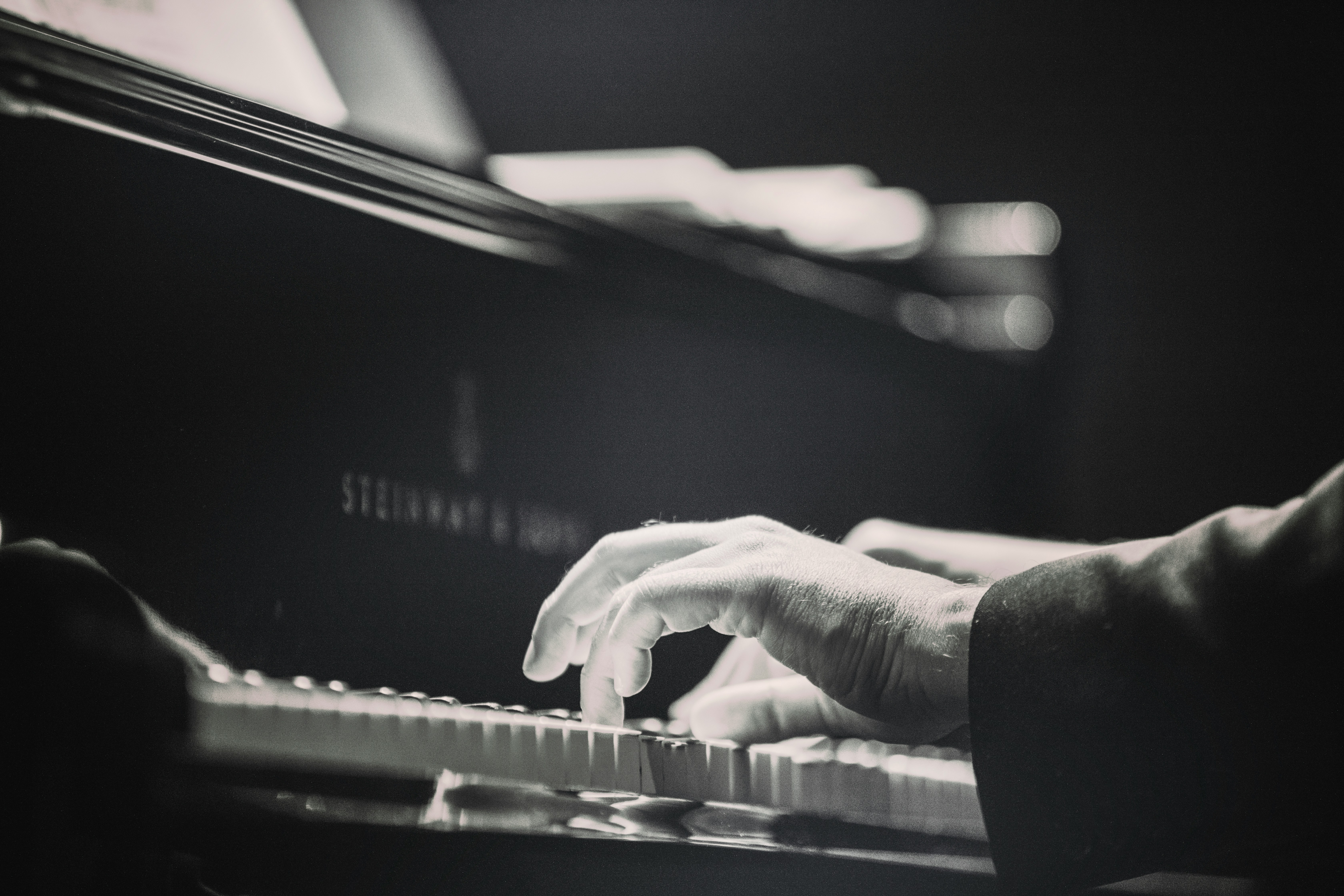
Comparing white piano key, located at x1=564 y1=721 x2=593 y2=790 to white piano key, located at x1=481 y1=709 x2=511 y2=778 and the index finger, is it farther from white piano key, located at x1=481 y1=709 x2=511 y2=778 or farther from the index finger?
the index finger

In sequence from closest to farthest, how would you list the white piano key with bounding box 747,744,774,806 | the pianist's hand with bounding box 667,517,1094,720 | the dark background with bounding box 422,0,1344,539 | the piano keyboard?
the piano keyboard, the white piano key with bounding box 747,744,774,806, the pianist's hand with bounding box 667,517,1094,720, the dark background with bounding box 422,0,1344,539

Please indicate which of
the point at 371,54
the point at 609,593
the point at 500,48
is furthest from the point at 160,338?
the point at 500,48

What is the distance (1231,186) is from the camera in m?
2.88

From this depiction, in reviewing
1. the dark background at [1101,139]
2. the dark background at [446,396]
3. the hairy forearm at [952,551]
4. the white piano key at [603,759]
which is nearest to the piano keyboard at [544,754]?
the white piano key at [603,759]

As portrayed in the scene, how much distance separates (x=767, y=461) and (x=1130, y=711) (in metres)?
0.60

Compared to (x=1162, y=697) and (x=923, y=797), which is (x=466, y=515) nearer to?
(x=923, y=797)

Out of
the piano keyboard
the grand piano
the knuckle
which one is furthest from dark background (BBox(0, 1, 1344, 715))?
the knuckle

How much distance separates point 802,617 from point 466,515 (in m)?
0.34

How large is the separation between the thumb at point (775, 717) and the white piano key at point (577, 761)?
7.3 inches

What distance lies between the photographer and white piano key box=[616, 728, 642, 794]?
70cm

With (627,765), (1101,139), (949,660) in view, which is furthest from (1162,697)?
(1101,139)

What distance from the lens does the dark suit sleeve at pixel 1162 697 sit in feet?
2.12

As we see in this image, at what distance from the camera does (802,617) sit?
75 centimetres

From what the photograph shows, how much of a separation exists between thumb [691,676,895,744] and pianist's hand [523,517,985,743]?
52mm
